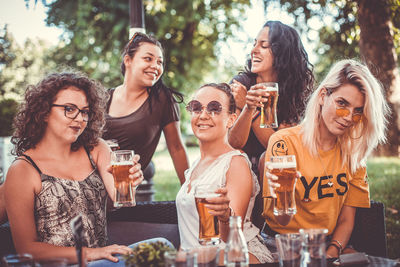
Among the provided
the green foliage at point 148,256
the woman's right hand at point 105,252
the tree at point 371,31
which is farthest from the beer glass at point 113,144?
the tree at point 371,31

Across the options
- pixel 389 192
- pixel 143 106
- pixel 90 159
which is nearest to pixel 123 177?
pixel 90 159

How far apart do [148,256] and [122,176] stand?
2.64 feet

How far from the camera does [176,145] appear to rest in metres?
4.39

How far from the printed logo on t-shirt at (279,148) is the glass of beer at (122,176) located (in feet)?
3.47

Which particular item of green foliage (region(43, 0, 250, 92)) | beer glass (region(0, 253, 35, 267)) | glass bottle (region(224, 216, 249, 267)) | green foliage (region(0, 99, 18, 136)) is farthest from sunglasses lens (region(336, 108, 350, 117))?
green foliage (region(0, 99, 18, 136))

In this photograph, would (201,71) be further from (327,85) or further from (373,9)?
(327,85)

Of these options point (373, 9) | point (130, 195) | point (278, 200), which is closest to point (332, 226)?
point (278, 200)

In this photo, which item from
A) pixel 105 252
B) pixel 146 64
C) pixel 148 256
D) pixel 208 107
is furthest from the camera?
pixel 146 64

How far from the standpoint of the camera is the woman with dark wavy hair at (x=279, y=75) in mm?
3674

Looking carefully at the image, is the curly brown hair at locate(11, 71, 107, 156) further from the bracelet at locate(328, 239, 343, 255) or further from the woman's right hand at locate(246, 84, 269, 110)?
the bracelet at locate(328, 239, 343, 255)

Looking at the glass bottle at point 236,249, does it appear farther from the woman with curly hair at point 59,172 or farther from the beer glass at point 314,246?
the woman with curly hair at point 59,172

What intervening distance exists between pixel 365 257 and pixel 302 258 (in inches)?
17.7

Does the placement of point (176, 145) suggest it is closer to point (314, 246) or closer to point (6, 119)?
point (314, 246)

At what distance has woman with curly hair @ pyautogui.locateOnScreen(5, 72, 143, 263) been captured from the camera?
2482mm
